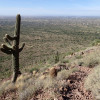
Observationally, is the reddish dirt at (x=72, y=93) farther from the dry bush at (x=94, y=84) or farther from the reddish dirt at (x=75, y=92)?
the dry bush at (x=94, y=84)

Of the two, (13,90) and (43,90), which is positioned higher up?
(43,90)

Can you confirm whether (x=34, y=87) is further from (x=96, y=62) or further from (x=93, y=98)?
(x=96, y=62)

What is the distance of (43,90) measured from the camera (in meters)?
4.68

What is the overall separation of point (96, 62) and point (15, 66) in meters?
4.82

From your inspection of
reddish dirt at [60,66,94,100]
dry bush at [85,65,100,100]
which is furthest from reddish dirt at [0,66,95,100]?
dry bush at [85,65,100,100]

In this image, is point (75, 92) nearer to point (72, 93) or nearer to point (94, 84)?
point (72, 93)

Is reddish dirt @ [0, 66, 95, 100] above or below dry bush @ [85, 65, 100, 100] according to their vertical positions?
below

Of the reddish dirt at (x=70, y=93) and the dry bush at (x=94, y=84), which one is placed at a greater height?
the dry bush at (x=94, y=84)

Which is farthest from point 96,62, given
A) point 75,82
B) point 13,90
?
point 13,90

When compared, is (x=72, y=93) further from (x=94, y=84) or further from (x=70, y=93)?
(x=94, y=84)

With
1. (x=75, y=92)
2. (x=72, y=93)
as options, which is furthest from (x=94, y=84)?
(x=72, y=93)

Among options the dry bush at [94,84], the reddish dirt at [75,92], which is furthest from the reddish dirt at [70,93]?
the dry bush at [94,84]

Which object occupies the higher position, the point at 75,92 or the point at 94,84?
the point at 94,84

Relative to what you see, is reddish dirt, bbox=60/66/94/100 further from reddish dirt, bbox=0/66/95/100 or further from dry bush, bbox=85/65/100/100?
dry bush, bbox=85/65/100/100
